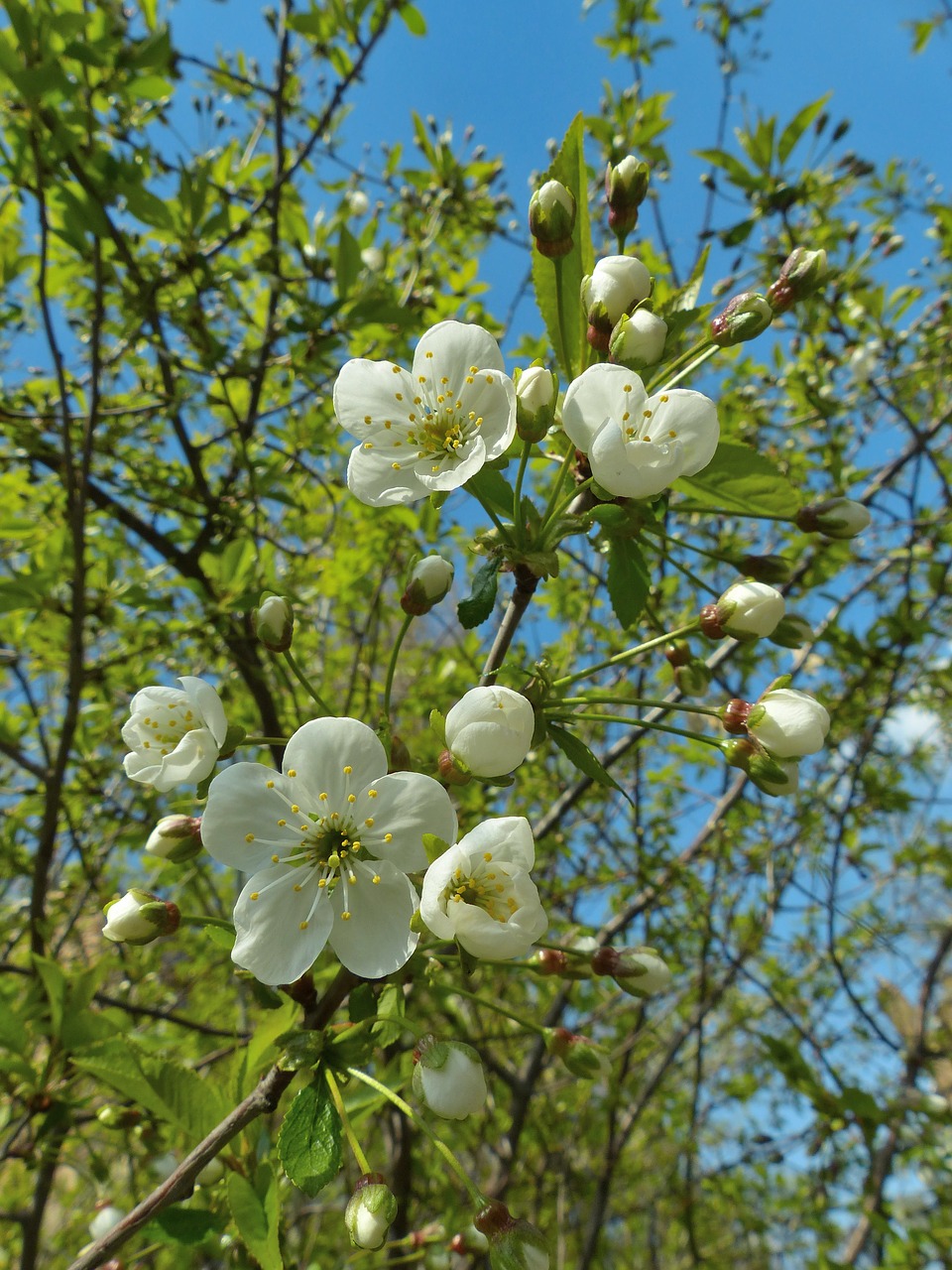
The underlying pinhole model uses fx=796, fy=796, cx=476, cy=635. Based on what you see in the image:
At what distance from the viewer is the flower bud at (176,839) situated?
1.12m

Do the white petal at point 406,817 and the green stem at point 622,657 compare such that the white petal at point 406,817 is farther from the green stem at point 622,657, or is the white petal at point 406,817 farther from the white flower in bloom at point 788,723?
the white flower in bloom at point 788,723

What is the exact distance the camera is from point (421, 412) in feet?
4.41

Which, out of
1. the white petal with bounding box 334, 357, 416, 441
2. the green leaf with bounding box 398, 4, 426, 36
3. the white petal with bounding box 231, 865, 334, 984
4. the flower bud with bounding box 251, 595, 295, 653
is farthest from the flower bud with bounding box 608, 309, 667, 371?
the green leaf with bounding box 398, 4, 426, 36

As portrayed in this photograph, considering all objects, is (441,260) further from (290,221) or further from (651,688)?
(651,688)

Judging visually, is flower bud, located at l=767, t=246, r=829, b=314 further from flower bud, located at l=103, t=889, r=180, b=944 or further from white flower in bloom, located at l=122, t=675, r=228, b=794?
flower bud, located at l=103, t=889, r=180, b=944

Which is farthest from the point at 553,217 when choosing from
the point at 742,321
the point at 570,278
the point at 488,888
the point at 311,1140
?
the point at 311,1140

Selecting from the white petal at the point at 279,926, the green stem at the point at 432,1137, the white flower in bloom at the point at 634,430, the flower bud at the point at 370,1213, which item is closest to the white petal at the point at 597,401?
the white flower in bloom at the point at 634,430

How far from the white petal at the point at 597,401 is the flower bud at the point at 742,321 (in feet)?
0.75

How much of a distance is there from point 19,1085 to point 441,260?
3.45 metres

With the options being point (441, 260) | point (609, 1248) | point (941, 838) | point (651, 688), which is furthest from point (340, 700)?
point (941, 838)

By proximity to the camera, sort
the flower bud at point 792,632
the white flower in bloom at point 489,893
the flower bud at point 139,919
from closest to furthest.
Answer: the white flower in bloom at point 489,893, the flower bud at point 139,919, the flower bud at point 792,632

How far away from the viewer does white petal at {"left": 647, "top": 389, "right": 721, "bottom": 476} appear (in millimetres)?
1143

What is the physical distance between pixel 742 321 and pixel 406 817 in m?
0.90

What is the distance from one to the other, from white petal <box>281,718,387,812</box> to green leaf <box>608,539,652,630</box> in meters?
0.42
